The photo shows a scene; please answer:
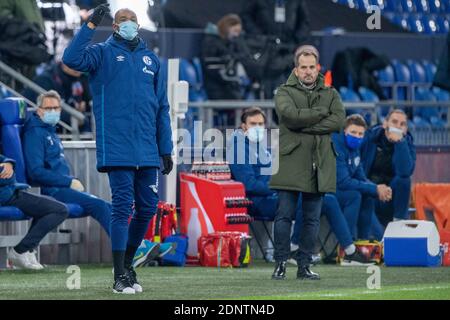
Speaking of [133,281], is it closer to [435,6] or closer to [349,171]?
[349,171]

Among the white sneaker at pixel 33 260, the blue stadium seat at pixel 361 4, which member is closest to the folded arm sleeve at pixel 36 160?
the white sneaker at pixel 33 260

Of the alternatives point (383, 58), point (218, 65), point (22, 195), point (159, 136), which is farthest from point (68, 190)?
point (383, 58)

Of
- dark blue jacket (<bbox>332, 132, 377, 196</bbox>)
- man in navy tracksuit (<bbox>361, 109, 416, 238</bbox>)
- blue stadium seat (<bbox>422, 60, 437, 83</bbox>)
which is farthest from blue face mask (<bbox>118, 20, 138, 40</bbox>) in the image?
blue stadium seat (<bbox>422, 60, 437, 83</bbox>)

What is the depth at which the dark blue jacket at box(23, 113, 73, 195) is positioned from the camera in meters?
14.4

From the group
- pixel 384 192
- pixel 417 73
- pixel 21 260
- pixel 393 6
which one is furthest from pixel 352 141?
pixel 393 6

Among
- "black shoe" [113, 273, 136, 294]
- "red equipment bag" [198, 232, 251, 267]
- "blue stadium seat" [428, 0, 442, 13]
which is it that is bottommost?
"red equipment bag" [198, 232, 251, 267]

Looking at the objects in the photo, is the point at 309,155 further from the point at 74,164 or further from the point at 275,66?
the point at 275,66

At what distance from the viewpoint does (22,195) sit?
1379 cm

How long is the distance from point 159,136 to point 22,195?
2.71 meters

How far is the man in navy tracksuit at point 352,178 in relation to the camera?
51.5 ft

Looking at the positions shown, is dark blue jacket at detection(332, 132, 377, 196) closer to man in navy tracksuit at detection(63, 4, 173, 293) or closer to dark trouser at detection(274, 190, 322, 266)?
dark trouser at detection(274, 190, 322, 266)

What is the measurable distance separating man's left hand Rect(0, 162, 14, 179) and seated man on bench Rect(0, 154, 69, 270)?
25 mm

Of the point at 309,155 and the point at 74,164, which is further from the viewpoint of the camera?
the point at 74,164

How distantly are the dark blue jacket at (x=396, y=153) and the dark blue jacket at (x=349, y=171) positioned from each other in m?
0.52
